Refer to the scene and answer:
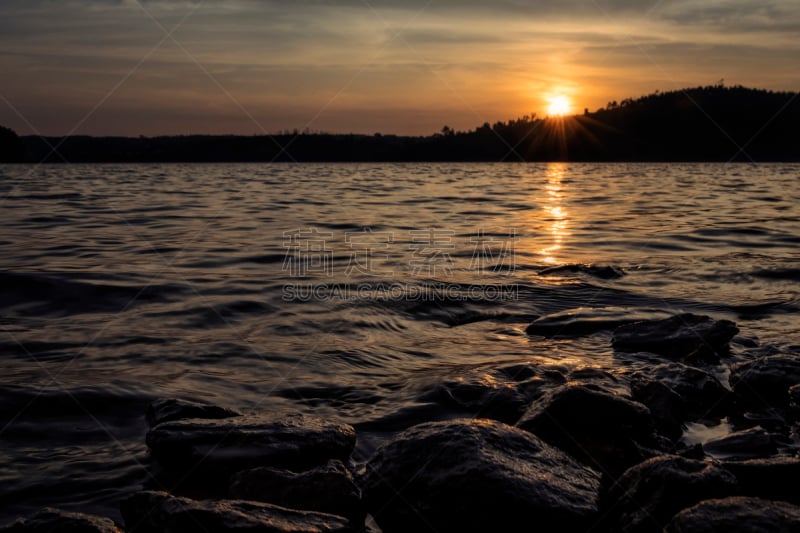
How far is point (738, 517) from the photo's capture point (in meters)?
3.35

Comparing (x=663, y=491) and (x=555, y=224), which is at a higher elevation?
(x=663, y=491)

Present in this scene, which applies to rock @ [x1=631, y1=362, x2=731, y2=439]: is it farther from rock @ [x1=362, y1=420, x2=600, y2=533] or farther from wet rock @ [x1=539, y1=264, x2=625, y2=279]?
wet rock @ [x1=539, y1=264, x2=625, y2=279]

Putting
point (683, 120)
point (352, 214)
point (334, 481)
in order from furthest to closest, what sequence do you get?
point (683, 120)
point (352, 214)
point (334, 481)

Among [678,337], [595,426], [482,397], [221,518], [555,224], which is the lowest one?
[555,224]

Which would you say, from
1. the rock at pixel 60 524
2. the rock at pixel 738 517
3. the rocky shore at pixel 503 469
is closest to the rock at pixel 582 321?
the rocky shore at pixel 503 469

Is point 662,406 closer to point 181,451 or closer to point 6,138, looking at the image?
point 181,451

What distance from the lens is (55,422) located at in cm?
575

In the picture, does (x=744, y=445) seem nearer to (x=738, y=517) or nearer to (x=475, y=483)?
(x=738, y=517)

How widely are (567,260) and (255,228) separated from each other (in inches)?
337

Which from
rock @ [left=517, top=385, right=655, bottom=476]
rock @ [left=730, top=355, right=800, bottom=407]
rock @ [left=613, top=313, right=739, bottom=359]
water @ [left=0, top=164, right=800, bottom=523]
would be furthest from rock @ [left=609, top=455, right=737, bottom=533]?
rock @ [left=613, top=313, right=739, bottom=359]

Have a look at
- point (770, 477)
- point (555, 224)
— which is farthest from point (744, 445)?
point (555, 224)

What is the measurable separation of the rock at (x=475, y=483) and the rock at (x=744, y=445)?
3.84 ft

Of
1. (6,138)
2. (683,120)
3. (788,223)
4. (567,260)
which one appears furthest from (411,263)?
(683,120)

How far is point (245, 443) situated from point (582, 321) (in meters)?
5.23
